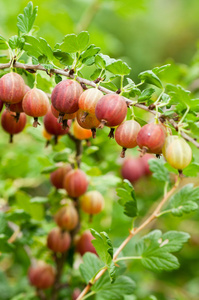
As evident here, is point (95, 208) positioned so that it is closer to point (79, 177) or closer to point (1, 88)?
point (79, 177)

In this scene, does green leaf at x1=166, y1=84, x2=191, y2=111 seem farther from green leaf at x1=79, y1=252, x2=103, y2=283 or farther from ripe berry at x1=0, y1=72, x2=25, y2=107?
green leaf at x1=79, y1=252, x2=103, y2=283

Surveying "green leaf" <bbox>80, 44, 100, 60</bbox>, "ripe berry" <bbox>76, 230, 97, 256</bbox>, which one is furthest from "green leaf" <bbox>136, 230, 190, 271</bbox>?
"green leaf" <bbox>80, 44, 100, 60</bbox>

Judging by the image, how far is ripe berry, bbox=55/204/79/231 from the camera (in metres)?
1.12

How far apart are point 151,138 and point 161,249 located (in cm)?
34

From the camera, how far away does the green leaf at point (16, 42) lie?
794mm

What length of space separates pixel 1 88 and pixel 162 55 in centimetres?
701

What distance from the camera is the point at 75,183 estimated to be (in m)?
1.08

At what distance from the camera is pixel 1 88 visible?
2.56ft

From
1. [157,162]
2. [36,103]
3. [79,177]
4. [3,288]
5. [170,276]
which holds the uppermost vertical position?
[36,103]

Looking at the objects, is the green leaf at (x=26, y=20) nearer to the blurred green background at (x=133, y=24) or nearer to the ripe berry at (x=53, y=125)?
the ripe berry at (x=53, y=125)

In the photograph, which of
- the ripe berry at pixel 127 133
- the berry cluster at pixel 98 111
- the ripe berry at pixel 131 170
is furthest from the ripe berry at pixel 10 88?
the ripe berry at pixel 131 170

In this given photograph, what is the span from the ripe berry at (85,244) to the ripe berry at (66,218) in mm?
57

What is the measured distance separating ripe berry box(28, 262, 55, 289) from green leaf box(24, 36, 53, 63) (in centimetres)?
66

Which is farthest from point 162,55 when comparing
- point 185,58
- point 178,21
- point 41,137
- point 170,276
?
point 41,137
